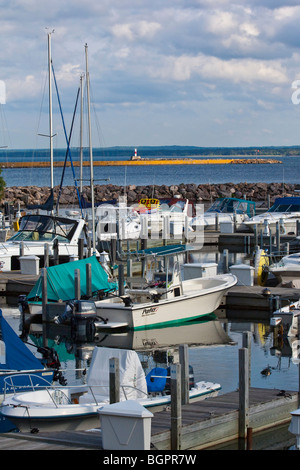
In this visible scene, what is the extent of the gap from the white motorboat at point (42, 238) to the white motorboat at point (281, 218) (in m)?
9.61

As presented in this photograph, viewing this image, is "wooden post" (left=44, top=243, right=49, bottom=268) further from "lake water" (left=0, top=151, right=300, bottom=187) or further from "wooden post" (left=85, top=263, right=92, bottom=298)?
"lake water" (left=0, top=151, right=300, bottom=187)

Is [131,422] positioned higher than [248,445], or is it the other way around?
[131,422]

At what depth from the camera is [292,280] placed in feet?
79.0

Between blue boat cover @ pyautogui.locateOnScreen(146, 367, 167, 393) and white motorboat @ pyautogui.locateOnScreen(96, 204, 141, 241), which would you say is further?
white motorboat @ pyautogui.locateOnScreen(96, 204, 141, 241)

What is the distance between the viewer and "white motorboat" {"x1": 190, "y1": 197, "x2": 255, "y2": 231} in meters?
38.4

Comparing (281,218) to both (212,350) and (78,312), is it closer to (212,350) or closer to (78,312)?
(78,312)

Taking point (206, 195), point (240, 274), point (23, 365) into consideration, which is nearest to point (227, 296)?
point (240, 274)

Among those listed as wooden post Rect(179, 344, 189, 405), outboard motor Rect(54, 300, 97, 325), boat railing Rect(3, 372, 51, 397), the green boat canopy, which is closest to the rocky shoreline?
the green boat canopy

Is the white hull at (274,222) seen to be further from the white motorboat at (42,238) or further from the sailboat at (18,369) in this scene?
the sailboat at (18,369)

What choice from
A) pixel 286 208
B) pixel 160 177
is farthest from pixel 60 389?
pixel 160 177

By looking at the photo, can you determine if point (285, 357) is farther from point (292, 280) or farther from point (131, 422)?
point (131, 422)
